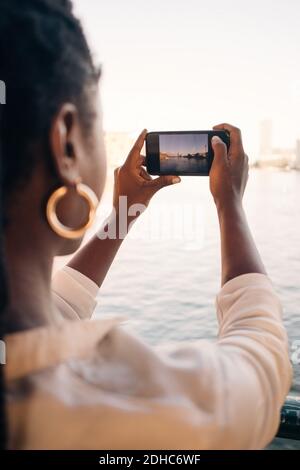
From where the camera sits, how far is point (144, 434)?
1.55 ft

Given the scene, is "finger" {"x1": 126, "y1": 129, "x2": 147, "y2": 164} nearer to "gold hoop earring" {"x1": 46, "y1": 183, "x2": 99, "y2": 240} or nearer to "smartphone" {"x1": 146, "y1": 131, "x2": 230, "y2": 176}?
"smartphone" {"x1": 146, "y1": 131, "x2": 230, "y2": 176}

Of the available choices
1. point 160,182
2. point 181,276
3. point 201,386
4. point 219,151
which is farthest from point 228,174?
point 181,276

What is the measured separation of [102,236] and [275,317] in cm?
36

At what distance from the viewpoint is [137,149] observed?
0.94 meters

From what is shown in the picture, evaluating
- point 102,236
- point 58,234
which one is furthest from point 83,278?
point 58,234

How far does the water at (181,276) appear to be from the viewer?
560cm

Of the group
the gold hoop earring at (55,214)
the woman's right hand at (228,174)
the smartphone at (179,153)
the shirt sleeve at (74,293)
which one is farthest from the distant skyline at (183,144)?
the gold hoop earring at (55,214)

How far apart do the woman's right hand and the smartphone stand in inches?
6.1

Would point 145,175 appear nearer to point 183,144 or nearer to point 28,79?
point 183,144

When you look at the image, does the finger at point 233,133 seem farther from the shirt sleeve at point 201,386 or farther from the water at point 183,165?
the shirt sleeve at point 201,386

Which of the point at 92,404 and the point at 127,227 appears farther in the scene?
the point at 127,227

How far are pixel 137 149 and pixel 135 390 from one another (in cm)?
55
